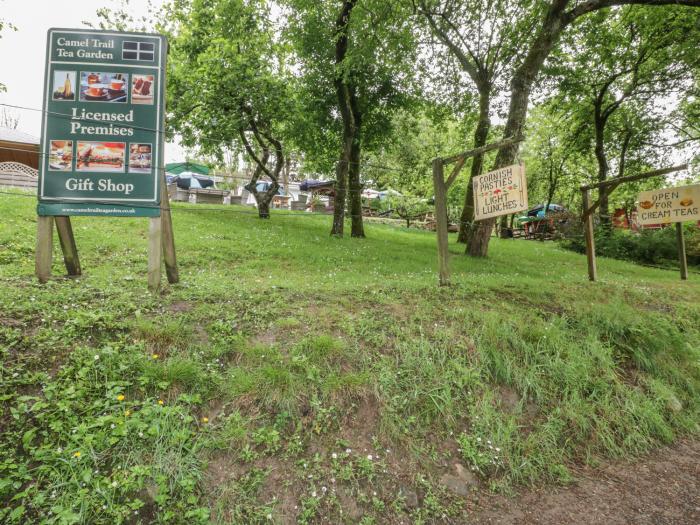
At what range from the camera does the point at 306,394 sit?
316cm

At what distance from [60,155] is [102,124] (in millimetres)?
619

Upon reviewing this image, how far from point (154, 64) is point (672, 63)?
1936 cm

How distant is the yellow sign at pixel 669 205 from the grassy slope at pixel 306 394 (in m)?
3.89

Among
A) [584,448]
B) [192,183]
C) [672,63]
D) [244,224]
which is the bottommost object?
[584,448]

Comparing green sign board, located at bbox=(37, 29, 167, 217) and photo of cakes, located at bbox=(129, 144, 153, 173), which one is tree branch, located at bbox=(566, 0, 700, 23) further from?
photo of cakes, located at bbox=(129, 144, 153, 173)

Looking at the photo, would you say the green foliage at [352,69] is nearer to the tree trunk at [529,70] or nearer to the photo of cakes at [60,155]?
the tree trunk at [529,70]

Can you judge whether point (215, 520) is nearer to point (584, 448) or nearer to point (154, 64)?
point (584, 448)

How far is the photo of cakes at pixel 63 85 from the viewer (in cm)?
433

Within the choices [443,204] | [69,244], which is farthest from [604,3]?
[69,244]

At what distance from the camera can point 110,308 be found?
3.78 meters

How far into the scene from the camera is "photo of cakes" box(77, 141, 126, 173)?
4.39 m

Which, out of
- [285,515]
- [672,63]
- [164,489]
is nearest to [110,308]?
[164,489]

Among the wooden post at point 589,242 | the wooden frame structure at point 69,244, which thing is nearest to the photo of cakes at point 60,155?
the wooden frame structure at point 69,244

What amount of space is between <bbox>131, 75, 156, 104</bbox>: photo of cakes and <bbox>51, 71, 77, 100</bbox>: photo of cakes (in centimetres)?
67
